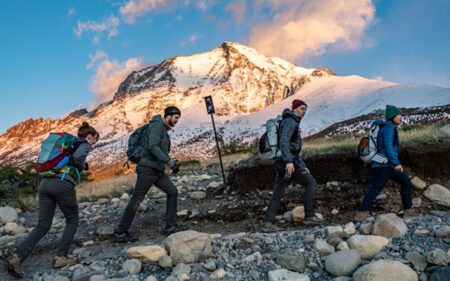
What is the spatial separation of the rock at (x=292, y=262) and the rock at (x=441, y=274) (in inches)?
57.8

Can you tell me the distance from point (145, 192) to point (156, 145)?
0.92m

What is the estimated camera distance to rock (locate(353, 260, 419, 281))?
15.2 feet

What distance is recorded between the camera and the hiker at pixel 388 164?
7.07 meters

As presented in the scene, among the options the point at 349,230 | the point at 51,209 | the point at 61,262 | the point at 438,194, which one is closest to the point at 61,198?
the point at 51,209

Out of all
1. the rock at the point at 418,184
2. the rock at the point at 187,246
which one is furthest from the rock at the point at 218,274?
the rock at the point at 418,184

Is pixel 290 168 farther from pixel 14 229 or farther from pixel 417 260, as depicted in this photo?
pixel 14 229

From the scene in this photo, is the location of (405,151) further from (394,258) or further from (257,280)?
(257,280)

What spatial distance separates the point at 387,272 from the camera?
464cm

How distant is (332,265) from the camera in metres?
5.18

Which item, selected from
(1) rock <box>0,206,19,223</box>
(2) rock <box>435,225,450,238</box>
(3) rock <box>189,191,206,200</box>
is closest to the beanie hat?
(3) rock <box>189,191,206,200</box>

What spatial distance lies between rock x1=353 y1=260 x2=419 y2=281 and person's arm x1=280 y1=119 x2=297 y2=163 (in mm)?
2605

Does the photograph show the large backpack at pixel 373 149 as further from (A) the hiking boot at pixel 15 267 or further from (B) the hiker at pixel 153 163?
(A) the hiking boot at pixel 15 267

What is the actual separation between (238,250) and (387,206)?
356cm

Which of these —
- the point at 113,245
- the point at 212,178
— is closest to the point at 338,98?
the point at 212,178
